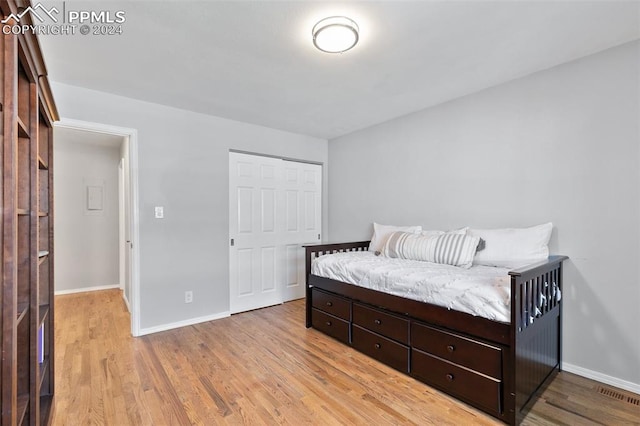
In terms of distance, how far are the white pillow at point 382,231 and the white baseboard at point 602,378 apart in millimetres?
1617

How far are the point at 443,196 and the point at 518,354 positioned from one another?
5.72 ft

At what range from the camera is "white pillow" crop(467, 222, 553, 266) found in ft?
7.62

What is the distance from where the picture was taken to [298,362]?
245 cm

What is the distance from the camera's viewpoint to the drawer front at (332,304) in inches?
110

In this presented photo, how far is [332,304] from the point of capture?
9.66 ft

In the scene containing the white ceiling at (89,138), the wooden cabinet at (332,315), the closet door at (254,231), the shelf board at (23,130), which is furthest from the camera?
the white ceiling at (89,138)

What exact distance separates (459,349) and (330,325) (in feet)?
4.26

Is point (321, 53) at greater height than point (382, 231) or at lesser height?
greater

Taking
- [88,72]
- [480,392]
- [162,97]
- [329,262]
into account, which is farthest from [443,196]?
[88,72]

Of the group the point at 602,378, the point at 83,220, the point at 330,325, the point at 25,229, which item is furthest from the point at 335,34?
the point at 83,220

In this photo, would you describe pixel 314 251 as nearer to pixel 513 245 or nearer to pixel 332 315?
pixel 332 315

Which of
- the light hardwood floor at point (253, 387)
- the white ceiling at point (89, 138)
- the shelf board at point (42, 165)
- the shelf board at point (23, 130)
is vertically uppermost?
the white ceiling at point (89, 138)

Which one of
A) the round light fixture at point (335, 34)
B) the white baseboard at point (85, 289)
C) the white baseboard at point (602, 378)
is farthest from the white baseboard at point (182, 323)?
the white baseboard at point (602, 378)

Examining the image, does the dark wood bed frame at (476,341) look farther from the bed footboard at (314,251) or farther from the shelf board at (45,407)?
the shelf board at (45,407)
